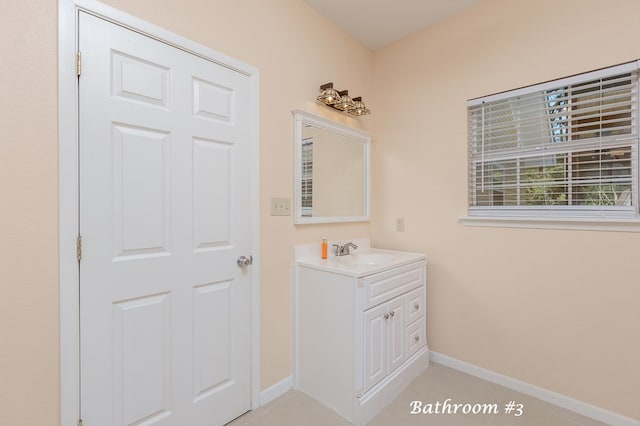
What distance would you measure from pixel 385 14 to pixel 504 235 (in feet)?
6.08

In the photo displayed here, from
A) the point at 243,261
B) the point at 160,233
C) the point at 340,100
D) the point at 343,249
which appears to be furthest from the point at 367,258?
the point at 160,233

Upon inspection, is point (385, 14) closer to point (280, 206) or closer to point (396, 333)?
point (280, 206)

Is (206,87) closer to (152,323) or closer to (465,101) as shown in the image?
(152,323)

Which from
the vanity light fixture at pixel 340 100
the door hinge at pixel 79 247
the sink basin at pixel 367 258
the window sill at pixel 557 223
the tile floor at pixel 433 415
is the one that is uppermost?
the vanity light fixture at pixel 340 100

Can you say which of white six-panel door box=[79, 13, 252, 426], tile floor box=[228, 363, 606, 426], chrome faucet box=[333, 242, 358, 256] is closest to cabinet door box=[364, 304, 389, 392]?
tile floor box=[228, 363, 606, 426]

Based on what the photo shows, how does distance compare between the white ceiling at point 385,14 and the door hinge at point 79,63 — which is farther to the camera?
the white ceiling at point 385,14

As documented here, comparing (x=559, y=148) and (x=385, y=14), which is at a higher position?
(x=385, y=14)

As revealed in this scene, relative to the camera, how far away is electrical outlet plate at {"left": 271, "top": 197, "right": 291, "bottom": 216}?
6.46 feet

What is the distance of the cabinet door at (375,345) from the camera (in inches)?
70.0

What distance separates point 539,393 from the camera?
1.97m

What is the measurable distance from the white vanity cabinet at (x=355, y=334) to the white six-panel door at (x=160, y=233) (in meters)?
0.40

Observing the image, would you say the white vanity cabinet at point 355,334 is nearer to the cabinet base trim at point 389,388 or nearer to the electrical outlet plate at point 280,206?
the cabinet base trim at point 389,388

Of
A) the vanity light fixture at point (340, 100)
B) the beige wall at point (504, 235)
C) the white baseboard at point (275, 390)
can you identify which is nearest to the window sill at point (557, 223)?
the beige wall at point (504, 235)

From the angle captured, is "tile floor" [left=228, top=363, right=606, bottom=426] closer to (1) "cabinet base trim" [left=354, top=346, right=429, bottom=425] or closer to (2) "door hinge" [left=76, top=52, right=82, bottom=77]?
(1) "cabinet base trim" [left=354, top=346, right=429, bottom=425]
